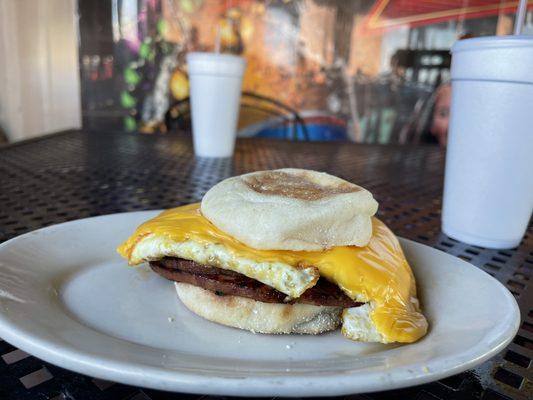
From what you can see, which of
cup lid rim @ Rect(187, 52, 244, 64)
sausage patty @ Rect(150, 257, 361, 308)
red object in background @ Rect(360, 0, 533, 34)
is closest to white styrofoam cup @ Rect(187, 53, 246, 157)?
cup lid rim @ Rect(187, 52, 244, 64)

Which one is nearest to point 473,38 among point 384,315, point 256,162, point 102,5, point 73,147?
point 384,315

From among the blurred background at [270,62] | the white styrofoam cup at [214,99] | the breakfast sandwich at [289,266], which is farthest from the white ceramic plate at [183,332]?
the blurred background at [270,62]

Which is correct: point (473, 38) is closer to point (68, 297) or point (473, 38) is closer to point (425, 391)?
point (425, 391)

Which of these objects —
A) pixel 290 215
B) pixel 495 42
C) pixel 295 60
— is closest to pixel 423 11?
pixel 295 60

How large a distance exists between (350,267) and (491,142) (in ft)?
1.79

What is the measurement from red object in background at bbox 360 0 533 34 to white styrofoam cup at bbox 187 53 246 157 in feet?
7.42

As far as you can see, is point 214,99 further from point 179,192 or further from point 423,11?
point 423,11

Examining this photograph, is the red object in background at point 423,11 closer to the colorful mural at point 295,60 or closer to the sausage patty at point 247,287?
the colorful mural at point 295,60

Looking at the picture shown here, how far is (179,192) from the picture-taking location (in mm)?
1241

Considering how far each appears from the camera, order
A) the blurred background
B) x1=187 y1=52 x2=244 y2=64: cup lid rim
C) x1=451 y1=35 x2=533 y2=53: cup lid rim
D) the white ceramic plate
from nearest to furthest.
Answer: the white ceramic plate
x1=451 y1=35 x2=533 y2=53: cup lid rim
x1=187 y1=52 x2=244 y2=64: cup lid rim
the blurred background

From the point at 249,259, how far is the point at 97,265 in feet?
1.06

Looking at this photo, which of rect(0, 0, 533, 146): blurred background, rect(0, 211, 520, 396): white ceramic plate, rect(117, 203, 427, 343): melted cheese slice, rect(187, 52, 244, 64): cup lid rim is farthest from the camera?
→ rect(0, 0, 533, 146): blurred background

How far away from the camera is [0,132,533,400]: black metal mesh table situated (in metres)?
0.45

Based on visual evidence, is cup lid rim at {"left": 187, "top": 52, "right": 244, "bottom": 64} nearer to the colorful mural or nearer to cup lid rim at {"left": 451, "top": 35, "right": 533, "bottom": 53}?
cup lid rim at {"left": 451, "top": 35, "right": 533, "bottom": 53}
